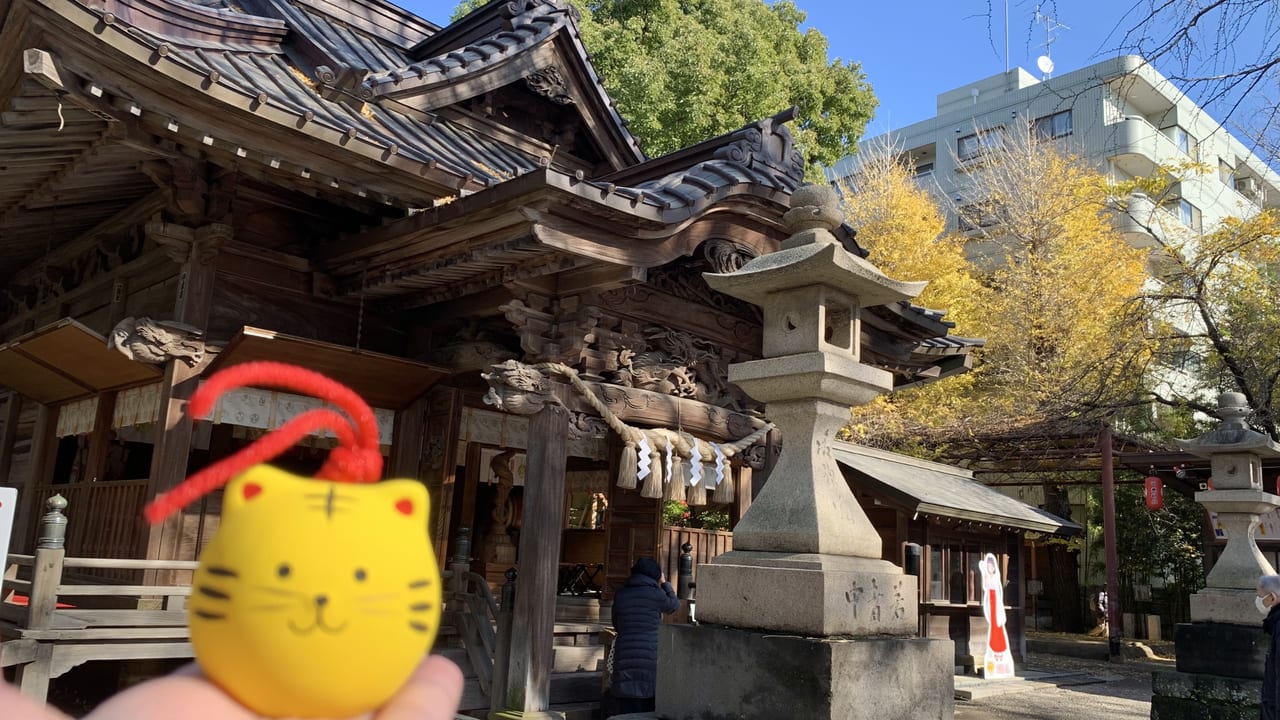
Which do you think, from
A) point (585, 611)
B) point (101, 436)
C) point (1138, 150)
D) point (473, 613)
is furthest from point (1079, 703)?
point (1138, 150)

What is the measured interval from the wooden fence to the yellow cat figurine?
9667 mm

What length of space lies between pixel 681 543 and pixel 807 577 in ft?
22.4

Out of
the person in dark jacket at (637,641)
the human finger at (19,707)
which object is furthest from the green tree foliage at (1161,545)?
the human finger at (19,707)

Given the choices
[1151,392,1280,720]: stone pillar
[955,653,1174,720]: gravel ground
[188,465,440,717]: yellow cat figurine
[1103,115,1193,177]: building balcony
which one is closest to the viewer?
[188,465,440,717]: yellow cat figurine

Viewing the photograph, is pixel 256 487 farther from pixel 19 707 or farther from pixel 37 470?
pixel 37 470

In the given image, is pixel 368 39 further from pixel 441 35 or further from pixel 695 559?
pixel 695 559

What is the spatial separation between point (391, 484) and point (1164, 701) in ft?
36.0

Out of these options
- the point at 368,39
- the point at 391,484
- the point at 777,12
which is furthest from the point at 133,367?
the point at 777,12

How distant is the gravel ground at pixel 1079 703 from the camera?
11647 millimetres

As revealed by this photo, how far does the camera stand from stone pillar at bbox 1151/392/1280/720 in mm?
9836

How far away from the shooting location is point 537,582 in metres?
7.62

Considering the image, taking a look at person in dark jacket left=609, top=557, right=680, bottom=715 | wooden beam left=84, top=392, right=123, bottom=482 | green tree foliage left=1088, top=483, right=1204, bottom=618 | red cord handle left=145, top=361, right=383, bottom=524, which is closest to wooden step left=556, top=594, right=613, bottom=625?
person in dark jacket left=609, top=557, right=680, bottom=715

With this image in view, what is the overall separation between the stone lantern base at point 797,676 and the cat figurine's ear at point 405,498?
3337 mm

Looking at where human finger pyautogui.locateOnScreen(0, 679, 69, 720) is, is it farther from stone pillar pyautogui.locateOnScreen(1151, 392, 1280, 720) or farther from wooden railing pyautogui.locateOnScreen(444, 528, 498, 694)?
stone pillar pyautogui.locateOnScreen(1151, 392, 1280, 720)
